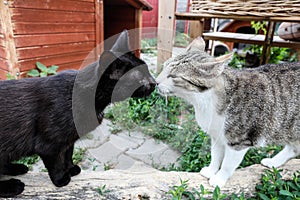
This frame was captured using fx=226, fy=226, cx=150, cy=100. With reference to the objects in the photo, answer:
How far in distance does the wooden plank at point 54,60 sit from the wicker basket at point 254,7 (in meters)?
1.85

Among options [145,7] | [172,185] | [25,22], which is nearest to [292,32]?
[145,7]

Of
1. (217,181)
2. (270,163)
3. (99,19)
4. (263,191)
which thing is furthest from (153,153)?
(99,19)

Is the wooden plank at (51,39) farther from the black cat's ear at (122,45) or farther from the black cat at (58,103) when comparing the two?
the black cat's ear at (122,45)

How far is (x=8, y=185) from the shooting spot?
1.12 meters

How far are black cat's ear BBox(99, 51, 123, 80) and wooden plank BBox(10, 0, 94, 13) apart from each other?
1711 millimetres

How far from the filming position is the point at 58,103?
1.08 m

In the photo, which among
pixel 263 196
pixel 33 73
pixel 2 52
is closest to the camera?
pixel 263 196

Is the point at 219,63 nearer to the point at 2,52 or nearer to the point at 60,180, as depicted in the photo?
the point at 60,180

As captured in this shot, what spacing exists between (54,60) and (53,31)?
34cm

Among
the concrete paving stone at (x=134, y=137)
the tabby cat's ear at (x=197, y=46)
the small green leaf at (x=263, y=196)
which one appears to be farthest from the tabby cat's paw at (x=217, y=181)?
the tabby cat's ear at (x=197, y=46)

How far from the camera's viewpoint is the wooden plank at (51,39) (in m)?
2.30

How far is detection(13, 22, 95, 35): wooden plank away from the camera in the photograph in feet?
7.39

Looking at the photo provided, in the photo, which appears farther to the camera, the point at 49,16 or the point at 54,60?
the point at 54,60

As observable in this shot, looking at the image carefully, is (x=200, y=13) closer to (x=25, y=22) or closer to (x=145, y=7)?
(x=145, y=7)
